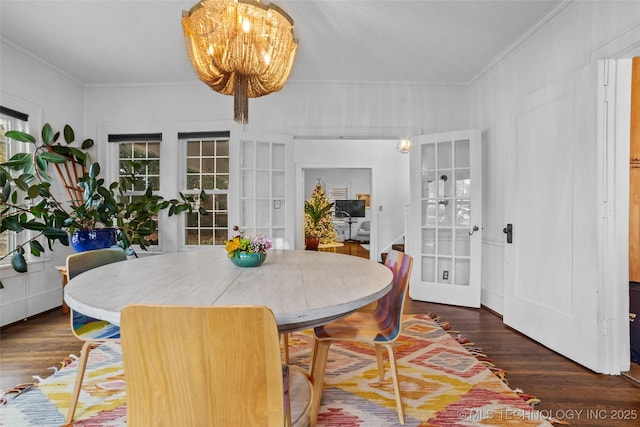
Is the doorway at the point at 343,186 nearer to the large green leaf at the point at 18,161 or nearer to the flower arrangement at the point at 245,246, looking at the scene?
the large green leaf at the point at 18,161

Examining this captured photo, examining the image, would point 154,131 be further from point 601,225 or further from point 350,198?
point 350,198

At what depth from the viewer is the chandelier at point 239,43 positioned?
174 centimetres

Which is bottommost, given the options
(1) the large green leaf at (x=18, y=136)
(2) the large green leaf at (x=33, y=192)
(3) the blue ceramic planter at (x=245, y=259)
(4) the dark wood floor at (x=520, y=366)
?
(4) the dark wood floor at (x=520, y=366)

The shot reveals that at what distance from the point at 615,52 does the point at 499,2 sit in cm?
88

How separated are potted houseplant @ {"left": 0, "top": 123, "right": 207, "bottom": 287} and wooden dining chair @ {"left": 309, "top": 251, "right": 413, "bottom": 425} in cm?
259

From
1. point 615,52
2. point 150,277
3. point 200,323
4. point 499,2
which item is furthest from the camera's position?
point 499,2

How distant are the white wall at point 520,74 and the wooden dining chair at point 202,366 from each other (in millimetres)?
2777

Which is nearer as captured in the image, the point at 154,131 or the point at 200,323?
the point at 200,323

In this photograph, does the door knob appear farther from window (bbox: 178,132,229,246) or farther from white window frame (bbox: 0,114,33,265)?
white window frame (bbox: 0,114,33,265)

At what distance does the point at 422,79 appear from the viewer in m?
4.03

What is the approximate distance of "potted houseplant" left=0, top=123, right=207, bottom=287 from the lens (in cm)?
276

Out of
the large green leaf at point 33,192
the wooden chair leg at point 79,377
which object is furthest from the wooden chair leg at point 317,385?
the large green leaf at point 33,192

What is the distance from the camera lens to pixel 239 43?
69.4 inches

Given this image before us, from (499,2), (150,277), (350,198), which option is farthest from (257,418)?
(350,198)
